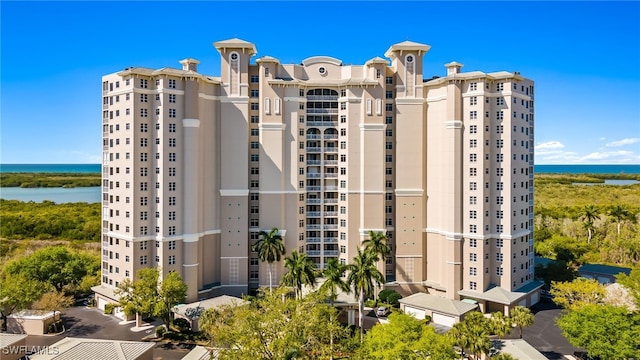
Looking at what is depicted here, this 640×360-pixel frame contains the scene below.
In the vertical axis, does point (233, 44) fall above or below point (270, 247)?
above

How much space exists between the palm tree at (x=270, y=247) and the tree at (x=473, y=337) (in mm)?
26063

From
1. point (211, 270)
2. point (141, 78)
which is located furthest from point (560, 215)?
point (141, 78)

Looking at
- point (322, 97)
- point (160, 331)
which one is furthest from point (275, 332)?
point (322, 97)

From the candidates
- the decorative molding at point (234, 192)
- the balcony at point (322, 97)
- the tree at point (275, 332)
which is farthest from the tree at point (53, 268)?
the balcony at point (322, 97)

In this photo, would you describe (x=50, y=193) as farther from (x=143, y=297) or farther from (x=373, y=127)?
(x=373, y=127)

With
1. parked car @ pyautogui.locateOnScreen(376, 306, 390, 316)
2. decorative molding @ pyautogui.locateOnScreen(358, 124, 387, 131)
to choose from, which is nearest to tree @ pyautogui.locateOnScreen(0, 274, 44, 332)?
parked car @ pyautogui.locateOnScreen(376, 306, 390, 316)

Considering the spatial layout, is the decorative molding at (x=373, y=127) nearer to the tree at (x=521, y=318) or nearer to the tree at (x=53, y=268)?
the tree at (x=521, y=318)

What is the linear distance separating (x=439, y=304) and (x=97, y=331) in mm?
42533

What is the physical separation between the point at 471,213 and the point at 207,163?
126 feet

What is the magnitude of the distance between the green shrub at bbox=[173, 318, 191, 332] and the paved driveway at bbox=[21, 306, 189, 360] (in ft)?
10.3

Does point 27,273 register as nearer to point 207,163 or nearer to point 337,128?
point 207,163

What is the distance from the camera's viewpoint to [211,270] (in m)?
55.4

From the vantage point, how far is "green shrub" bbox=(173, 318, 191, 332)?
45.6 meters

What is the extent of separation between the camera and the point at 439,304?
48344 millimetres
